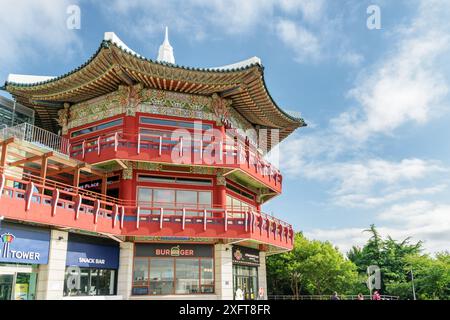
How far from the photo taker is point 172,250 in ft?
75.3

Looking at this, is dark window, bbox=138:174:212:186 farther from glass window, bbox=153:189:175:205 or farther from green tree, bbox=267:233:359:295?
green tree, bbox=267:233:359:295

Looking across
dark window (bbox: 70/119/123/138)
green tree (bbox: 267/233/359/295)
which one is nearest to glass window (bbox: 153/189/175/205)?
dark window (bbox: 70/119/123/138)

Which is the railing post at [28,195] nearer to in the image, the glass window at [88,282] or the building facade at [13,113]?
the glass window at [88,282]

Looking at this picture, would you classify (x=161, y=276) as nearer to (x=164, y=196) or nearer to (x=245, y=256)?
(x=164, y=196)

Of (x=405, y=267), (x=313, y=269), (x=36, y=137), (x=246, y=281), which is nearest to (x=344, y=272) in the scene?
(x=313, y=269)

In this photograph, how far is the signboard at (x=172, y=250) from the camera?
891 inches

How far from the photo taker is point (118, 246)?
22547 millimetres

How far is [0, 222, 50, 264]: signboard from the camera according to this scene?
1692 cm

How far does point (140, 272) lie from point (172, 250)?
211 cm

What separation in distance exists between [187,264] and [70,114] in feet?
42.9

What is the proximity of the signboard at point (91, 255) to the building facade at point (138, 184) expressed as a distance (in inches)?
2.2

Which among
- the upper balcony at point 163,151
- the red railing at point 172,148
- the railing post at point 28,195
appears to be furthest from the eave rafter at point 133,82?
the railing post at point 28,195

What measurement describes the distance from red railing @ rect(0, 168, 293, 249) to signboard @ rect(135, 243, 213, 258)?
182 cm
